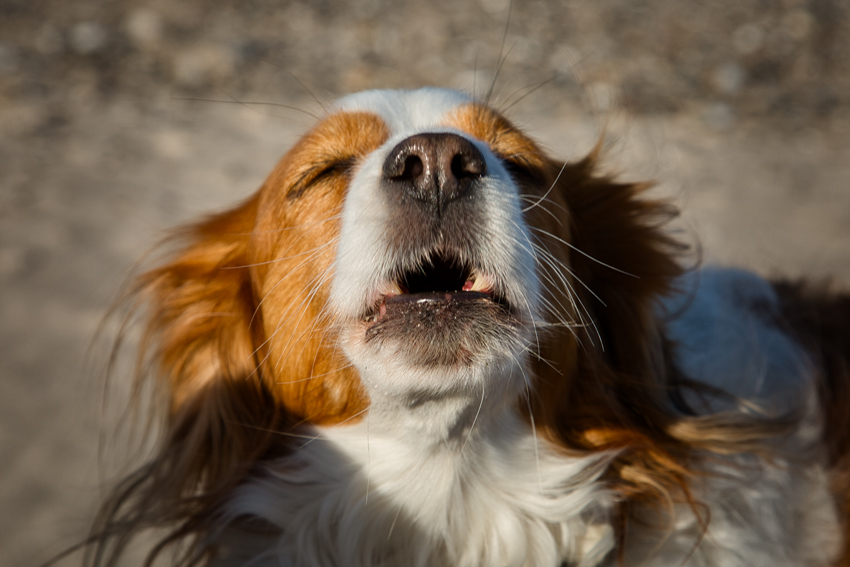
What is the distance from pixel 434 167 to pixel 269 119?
160 inches

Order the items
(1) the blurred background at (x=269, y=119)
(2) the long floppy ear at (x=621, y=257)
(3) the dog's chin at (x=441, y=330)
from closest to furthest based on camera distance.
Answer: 1. (3) the dog's chin at (x=441, y=330)
2. (2) the long floppy ear at (x=621, y=257)
3. (1) the blurred background at (x=269, y=119)

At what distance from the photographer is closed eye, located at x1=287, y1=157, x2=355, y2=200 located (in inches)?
68.6

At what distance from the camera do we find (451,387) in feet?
4.61

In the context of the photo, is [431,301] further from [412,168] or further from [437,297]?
[412,168]

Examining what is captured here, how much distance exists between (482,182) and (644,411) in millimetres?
883

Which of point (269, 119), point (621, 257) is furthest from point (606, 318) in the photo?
point (269, 119)

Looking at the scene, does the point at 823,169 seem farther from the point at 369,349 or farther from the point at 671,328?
the point at 369,349

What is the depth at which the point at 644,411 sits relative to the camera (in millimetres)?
1872

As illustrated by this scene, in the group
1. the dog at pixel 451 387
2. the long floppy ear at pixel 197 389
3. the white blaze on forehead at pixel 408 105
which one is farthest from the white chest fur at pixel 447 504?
the white blaze on forehead at pixel 408 105

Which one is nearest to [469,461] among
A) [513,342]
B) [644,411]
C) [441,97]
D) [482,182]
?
[513,342]

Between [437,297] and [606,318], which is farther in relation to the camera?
[606,318]

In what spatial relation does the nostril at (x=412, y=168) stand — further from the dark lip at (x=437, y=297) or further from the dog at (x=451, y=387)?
the dark lip at (x=437, y=297)

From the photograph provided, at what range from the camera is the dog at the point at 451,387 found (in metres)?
1.44

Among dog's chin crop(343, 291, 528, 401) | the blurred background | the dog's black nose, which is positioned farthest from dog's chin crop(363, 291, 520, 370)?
the blurred background
